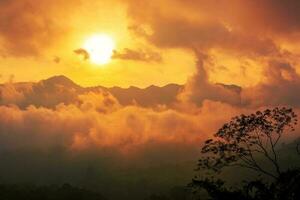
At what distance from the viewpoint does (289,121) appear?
5916 centimetres

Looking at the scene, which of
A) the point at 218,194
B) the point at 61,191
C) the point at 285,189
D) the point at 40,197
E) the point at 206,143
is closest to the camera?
the point at 285,189

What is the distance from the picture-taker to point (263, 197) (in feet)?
171

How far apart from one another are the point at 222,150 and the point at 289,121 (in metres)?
7.70

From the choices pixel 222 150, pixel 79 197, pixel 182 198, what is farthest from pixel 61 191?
pixel 222 150

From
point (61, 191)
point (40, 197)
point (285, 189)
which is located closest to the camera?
point (285, 189)

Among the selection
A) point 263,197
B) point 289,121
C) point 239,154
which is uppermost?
point 289,121

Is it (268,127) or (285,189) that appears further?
(268,127)

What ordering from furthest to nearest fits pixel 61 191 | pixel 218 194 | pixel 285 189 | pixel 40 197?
1. pixel 61 191
2. pixel 40 197
3. pixel 218 194
4. pixel 285 189

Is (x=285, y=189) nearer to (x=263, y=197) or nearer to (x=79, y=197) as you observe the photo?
(x=263, y=197)

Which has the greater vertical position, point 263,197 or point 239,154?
point 239,154

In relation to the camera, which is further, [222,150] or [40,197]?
[40,197]

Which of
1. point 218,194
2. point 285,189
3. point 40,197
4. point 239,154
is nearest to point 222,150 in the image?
point 239,154

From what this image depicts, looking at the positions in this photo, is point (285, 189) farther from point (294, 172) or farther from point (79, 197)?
point (79, 197)

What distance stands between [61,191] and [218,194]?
137188 millimetres
